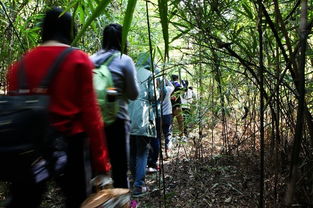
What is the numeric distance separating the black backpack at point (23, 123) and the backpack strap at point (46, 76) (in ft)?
0.29

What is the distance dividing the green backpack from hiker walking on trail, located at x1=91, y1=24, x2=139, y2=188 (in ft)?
0.32

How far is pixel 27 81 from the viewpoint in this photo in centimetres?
146

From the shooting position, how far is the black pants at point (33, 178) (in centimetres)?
133

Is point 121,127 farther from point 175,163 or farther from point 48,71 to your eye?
point 175,163

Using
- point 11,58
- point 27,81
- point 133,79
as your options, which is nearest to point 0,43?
point 11,58

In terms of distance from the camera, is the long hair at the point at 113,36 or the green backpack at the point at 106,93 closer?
the green backpack at the point at 106,93

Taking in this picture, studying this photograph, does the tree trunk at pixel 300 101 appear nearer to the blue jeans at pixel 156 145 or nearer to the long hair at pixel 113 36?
the long hair at pixel 113 36

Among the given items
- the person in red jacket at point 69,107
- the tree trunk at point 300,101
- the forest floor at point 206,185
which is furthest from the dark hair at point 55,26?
the forest floor at point 206,185

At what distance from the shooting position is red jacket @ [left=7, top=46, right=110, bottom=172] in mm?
1481

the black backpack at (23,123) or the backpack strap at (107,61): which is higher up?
the backpack strap at (107,61)

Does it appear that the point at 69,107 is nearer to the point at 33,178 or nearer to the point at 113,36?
the point at 33,178

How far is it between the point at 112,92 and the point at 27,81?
25.8 inches

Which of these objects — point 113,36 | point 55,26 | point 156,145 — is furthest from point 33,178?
point 156,145

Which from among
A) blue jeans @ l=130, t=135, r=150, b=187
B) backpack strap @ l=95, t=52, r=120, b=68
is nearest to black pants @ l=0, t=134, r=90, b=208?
backpack strap @ l=95, t=52, r=120, b=68
